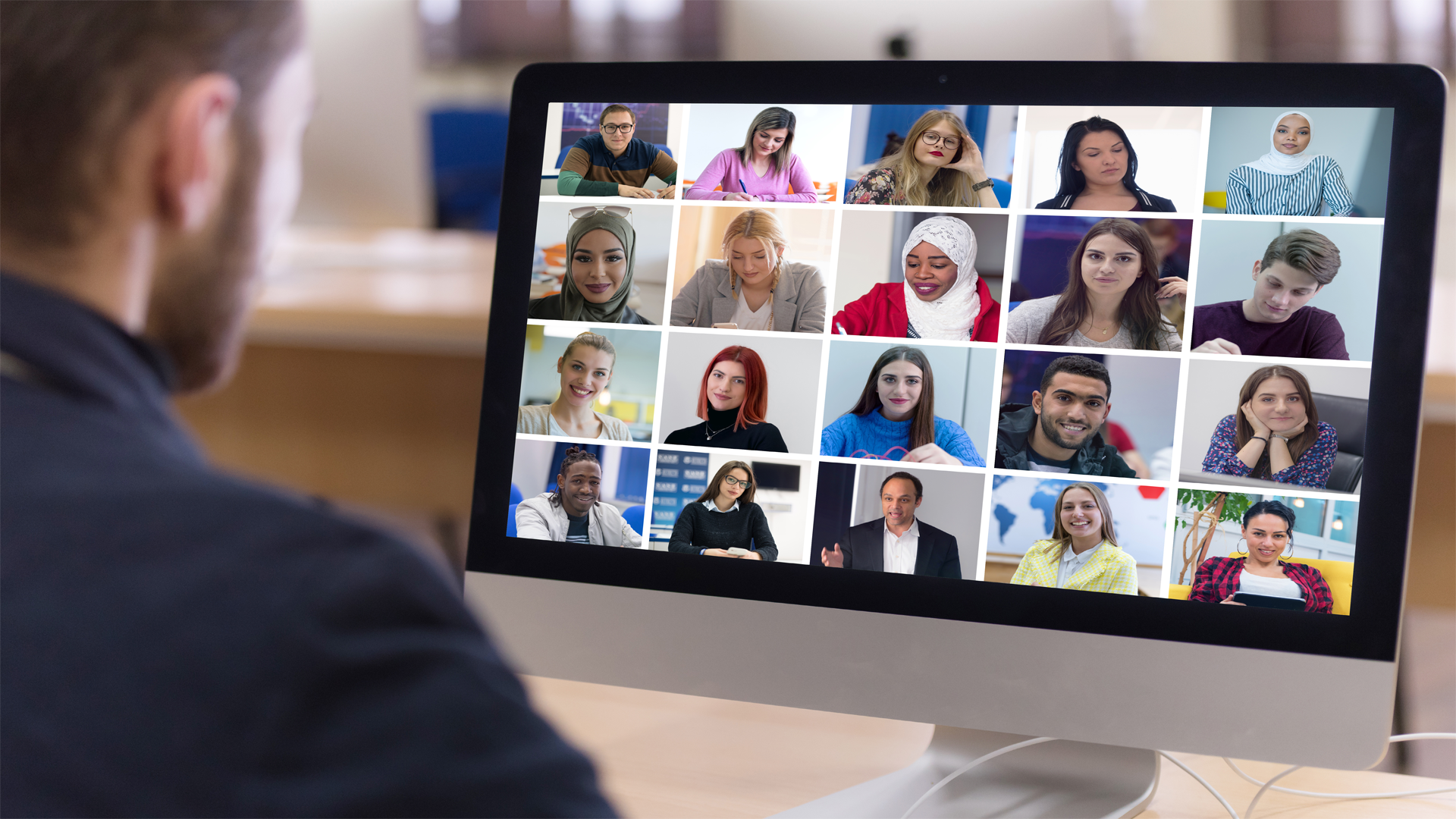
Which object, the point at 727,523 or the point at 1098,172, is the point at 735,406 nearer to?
the point at 727,523

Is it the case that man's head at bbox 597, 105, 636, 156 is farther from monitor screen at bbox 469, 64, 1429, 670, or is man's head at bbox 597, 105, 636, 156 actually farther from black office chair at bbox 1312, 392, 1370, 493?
black office chair at bbox 1312, 392, 1370, 493

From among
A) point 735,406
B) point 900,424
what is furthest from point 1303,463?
point 735,406

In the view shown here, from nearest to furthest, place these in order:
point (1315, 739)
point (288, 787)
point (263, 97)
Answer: point (288, 787)
point (263, 97)
point (1315, 739)

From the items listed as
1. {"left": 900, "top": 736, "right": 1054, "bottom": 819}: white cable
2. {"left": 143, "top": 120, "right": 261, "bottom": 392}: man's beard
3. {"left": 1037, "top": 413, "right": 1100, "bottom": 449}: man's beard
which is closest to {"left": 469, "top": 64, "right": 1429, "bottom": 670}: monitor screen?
{"left": 1037, "top": 413, "right": 1100, "bottom": 449}: man's beard

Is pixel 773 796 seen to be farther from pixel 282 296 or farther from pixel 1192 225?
pixel 282 296

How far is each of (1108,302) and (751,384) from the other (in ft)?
0.75

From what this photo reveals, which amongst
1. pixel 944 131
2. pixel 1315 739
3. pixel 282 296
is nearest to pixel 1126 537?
pixel 1315 739

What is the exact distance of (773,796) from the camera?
0.72 meters

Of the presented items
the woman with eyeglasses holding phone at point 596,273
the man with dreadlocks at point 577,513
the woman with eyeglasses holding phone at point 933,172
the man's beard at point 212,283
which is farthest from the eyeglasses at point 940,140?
Result: the man's beard at point 212,283

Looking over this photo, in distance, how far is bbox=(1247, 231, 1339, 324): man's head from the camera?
23.0 inches

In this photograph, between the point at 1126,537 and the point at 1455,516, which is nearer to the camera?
the point at 1126,537

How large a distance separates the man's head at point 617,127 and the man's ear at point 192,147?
35 cm

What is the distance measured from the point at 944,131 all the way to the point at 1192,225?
163mm

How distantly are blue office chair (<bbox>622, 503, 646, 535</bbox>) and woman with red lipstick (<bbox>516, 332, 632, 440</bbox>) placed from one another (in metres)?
0.05
